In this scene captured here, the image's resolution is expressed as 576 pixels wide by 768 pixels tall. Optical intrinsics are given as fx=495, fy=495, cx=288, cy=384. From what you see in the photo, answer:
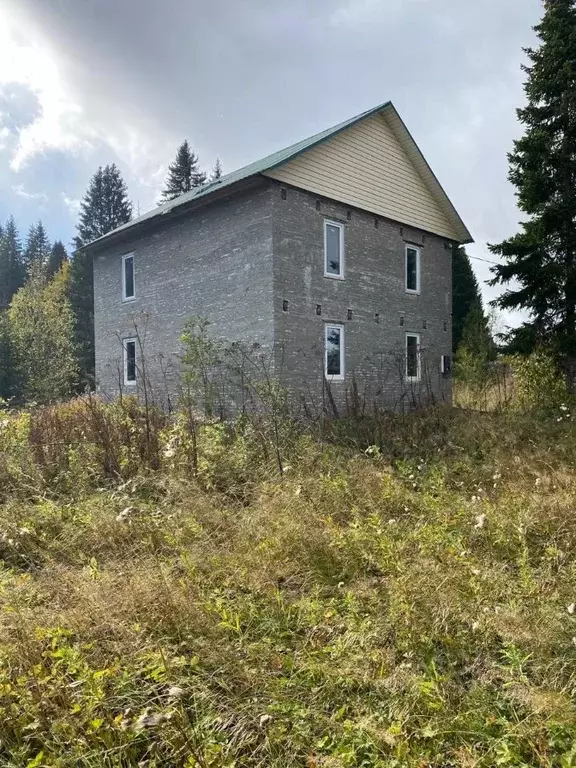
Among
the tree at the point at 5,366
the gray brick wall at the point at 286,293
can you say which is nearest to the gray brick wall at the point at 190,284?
the gray brick wall at the point at 286,293

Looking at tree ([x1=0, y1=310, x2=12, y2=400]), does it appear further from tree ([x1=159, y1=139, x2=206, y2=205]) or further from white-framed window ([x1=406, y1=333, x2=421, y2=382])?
white-framed window ([x1=406, y1=333, x2=421, y2=382])

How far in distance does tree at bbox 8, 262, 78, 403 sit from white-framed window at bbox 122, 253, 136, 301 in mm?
5515

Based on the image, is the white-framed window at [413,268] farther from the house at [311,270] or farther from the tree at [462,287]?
the tree at [462,287]

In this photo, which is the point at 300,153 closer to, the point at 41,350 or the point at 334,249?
the point at 334,249

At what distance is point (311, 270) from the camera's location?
13328 mm

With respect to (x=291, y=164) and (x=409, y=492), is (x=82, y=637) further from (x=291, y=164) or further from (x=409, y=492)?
(x=291, y=164)

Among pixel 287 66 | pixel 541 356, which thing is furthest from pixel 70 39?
pixel 541 356

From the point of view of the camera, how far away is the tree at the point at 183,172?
39.3 meters

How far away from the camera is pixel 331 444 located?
7430mm

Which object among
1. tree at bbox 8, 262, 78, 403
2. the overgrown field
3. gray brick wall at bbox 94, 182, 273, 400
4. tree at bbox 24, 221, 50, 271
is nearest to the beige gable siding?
gray brick wall at bbox 94, 182, 273, 400

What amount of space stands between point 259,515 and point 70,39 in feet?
25.0

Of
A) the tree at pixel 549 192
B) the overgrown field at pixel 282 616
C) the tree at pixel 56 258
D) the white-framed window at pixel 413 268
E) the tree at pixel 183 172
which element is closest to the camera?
the overgrown field at pixel 282 616

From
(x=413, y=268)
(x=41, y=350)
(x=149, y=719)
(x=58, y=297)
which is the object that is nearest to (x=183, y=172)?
(x=58, y=297)

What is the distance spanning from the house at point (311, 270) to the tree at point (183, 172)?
24395 mm
